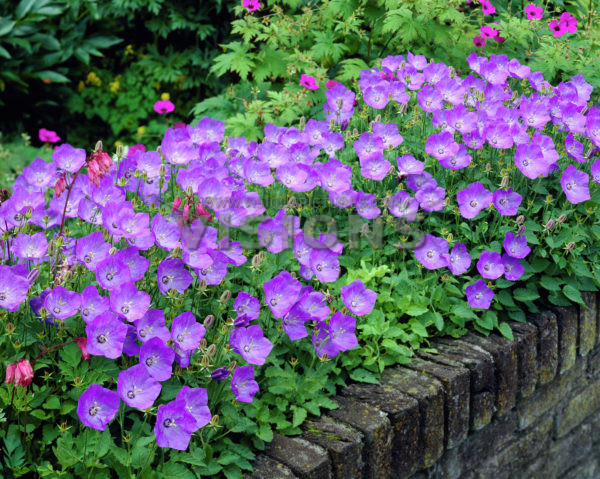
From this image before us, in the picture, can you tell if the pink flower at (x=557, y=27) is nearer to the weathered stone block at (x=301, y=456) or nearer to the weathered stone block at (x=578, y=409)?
the weathered stone block at (x=578, y=409)

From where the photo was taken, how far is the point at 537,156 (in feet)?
8.23

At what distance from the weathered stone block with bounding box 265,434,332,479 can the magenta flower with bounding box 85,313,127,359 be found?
494 millimetres

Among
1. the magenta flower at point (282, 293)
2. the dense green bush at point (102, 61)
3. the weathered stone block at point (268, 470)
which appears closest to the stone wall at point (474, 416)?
the weathered stone block at point (268, 470)

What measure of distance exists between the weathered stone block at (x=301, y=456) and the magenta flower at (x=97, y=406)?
463 mm

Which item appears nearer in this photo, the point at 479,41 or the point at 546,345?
the point at 546,345

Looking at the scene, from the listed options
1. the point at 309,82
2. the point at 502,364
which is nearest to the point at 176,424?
the point at 502,364

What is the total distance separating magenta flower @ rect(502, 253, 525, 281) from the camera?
96.1 inches

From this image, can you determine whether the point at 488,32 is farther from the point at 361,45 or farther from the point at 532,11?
the point at 361,45

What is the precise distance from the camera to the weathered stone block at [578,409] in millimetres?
2746

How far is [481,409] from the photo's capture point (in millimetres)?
2277

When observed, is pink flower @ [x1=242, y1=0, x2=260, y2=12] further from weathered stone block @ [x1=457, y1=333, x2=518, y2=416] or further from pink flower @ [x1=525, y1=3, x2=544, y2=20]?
weathered stone block @ [x1=457, y1=333, x2=518, y2=416]

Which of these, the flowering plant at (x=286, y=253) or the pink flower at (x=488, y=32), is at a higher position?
the pink flower at (x=488, y=32)

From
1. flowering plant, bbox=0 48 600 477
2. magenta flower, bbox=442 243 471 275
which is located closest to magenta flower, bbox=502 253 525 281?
flowering plant, bbox=0 48 600 477

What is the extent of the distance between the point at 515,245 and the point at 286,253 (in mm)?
819
